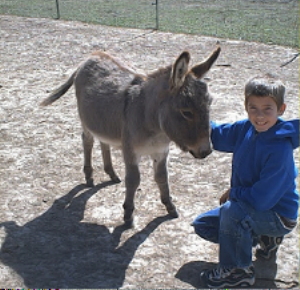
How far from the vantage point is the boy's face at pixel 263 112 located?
3.19m

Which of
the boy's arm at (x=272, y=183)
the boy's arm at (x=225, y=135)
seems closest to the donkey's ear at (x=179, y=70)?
the boy's arm at (x=225, y=135)

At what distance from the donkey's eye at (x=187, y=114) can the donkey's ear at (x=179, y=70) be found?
0.71ft

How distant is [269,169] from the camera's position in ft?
10.5

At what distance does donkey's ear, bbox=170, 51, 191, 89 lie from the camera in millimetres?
3373

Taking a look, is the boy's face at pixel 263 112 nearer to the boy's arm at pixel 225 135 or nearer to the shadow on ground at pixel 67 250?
the boy's arm at pixel 225 135

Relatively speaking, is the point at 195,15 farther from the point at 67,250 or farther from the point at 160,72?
the point at 67,250

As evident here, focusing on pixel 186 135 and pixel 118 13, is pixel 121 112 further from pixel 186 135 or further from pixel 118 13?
pixel 118 13

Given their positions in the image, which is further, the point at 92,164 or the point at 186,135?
the point at 92,164

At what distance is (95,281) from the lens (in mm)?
3527

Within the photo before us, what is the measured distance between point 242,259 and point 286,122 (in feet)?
3.43

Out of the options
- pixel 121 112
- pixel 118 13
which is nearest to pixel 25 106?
pixel 121 112

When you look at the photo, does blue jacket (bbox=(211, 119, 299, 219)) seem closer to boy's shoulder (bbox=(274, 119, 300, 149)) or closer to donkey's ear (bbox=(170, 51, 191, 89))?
boy's shoulder (bbox=(274, 119, 300, 149))

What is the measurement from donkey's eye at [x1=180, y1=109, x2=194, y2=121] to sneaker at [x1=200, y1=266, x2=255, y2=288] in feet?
3.76

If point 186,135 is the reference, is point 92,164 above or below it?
below
